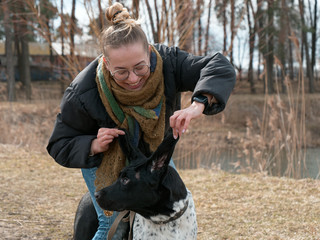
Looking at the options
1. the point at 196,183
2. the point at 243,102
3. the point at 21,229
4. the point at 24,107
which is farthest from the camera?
the point at 243,102

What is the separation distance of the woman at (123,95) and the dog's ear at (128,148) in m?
0.04

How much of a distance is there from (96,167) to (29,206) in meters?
2.13

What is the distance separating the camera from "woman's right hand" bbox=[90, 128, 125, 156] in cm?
214

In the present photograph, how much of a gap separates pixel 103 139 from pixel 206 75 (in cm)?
67

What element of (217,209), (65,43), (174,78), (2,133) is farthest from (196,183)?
(2,133)

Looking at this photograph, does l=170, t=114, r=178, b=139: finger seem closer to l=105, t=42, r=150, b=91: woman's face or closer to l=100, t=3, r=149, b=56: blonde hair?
l=105, t=42, r=150, b=91: woman's face

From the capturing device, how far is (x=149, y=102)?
7.52ft

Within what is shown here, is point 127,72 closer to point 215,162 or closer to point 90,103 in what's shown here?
point 90,103

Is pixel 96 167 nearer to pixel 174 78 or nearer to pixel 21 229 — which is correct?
pixel 174 78

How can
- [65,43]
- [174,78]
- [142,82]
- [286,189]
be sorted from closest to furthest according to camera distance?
[142,82], [174,78], [286,189], [65,43]

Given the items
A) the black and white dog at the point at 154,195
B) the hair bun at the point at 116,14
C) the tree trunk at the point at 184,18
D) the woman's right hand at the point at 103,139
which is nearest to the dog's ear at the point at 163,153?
the black and white dog at the point at 154,195

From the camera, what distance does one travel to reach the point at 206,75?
2.18m

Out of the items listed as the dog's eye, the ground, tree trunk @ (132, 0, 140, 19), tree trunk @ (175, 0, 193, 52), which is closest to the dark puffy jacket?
the dog's eye

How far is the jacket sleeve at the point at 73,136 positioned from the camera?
2293mm
